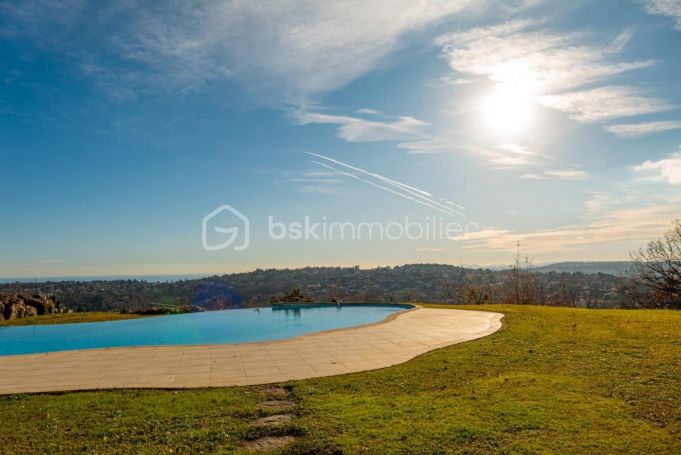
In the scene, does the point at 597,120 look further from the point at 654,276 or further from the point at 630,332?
the point at 654,276

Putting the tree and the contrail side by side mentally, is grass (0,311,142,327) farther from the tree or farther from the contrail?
the tree

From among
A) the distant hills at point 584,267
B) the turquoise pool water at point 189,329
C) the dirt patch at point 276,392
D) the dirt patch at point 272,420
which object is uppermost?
the distant hills at point 584,267

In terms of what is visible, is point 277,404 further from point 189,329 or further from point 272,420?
point 189,329

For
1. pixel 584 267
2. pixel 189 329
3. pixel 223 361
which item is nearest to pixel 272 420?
pixel 223 361

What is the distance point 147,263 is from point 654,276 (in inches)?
1719

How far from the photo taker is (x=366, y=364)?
29.7 feet

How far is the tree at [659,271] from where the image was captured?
3070cm

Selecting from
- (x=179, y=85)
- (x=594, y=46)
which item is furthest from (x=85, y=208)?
(x=594, y=46)

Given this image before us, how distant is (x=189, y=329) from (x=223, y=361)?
8.91 metres

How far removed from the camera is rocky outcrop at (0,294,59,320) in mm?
20703

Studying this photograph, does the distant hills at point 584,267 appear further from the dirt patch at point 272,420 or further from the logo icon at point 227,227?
the dirt patch at point 272,420

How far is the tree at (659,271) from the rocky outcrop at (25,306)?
42.3 metres

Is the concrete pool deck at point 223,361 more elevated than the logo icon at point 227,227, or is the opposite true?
the logo icon at point 227,227

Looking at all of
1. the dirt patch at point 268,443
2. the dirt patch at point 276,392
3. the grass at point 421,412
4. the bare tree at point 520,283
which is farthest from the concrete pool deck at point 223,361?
the bare tree at point 520,283
